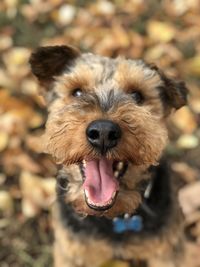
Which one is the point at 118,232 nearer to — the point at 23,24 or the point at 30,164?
the point at 30,164

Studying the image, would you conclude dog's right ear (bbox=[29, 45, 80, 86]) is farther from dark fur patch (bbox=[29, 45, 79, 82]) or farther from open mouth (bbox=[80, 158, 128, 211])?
open mouth (bbox=[80, 158, 128, 211])

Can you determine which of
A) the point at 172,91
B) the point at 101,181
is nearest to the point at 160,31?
the point at 172,91

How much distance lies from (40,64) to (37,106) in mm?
1540

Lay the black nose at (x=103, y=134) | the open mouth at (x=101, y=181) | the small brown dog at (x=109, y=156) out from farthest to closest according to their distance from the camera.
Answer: the open mouth at (x=101, y=181) → the small brown dog at (x=109, y=156) → the black nose at (x=103, y=134)

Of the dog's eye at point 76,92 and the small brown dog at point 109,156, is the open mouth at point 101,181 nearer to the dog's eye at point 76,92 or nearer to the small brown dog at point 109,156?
the small brown dog at point 109,156

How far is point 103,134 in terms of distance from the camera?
9.78 ft

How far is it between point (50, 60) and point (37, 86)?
50.4 inches

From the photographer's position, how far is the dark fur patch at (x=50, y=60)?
11.9 ft

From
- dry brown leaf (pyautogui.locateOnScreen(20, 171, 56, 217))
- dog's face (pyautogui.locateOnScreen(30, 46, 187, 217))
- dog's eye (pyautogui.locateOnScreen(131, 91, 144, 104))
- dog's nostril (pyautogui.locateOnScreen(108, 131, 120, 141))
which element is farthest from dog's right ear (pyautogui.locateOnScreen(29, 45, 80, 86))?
dry brown leaf (pyautogui.locateOnScreen(20, 171, 56, 217))

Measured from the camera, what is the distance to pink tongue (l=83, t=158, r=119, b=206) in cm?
328

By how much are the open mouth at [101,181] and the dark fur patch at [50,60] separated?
2.31ft

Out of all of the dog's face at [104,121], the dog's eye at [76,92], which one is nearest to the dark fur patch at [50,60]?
the dog's face at [104,121]

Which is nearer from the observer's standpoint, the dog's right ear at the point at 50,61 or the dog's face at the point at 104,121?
the dog's face at the point at 104,121

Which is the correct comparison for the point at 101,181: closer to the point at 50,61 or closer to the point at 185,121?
the point at 50,61
